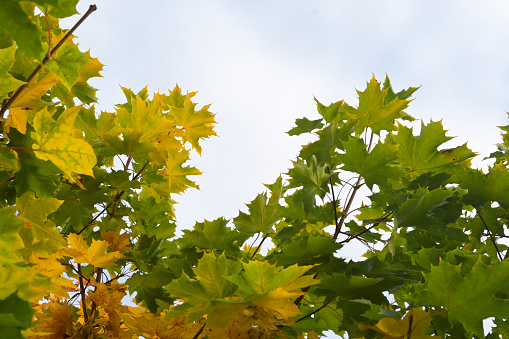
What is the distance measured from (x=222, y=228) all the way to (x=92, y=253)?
0.55m

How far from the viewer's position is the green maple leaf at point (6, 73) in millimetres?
1221

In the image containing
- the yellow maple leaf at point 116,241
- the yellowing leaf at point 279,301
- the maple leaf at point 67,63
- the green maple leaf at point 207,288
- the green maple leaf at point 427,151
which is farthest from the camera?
the yellow maple leaf at point 116,241

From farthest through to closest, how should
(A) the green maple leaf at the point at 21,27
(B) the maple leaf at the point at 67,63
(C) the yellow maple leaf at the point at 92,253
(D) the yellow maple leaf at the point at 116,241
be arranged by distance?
(D) the yellow maple leaf at the point at 116,241 → (C) the yellow maple leaf at the point at 92,253 → (B) the maple leaf at the point at 67,63 → (A) the green maple leaf at the point at 21,27

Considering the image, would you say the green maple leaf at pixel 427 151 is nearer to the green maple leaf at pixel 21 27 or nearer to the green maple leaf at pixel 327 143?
the green maple leaf at pixel 327 143

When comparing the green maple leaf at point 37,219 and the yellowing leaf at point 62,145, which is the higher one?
the yellowing leaf at point 62,145

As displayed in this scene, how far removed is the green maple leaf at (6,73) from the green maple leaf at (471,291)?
131 centimetres

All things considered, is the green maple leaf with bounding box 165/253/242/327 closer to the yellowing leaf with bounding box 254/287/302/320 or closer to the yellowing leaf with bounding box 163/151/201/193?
the yellowing leaf with bounding box 254/287/302/320

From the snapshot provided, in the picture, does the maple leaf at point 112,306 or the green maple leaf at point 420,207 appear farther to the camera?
the maple leaf at point 112,306

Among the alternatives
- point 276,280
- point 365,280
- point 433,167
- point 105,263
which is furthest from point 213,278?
point 433,167

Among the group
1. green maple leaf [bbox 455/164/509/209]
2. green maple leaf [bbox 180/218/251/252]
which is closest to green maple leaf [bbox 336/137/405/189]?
green maple leaf [bbox 455/164/509/209]

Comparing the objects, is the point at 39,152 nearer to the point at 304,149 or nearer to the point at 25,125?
the point at 25,125

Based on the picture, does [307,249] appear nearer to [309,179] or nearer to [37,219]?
[309,179]

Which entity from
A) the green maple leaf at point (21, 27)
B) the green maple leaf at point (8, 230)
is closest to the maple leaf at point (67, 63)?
the green maple leaf at point (21, 27)

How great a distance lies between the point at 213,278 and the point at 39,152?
650 mm
